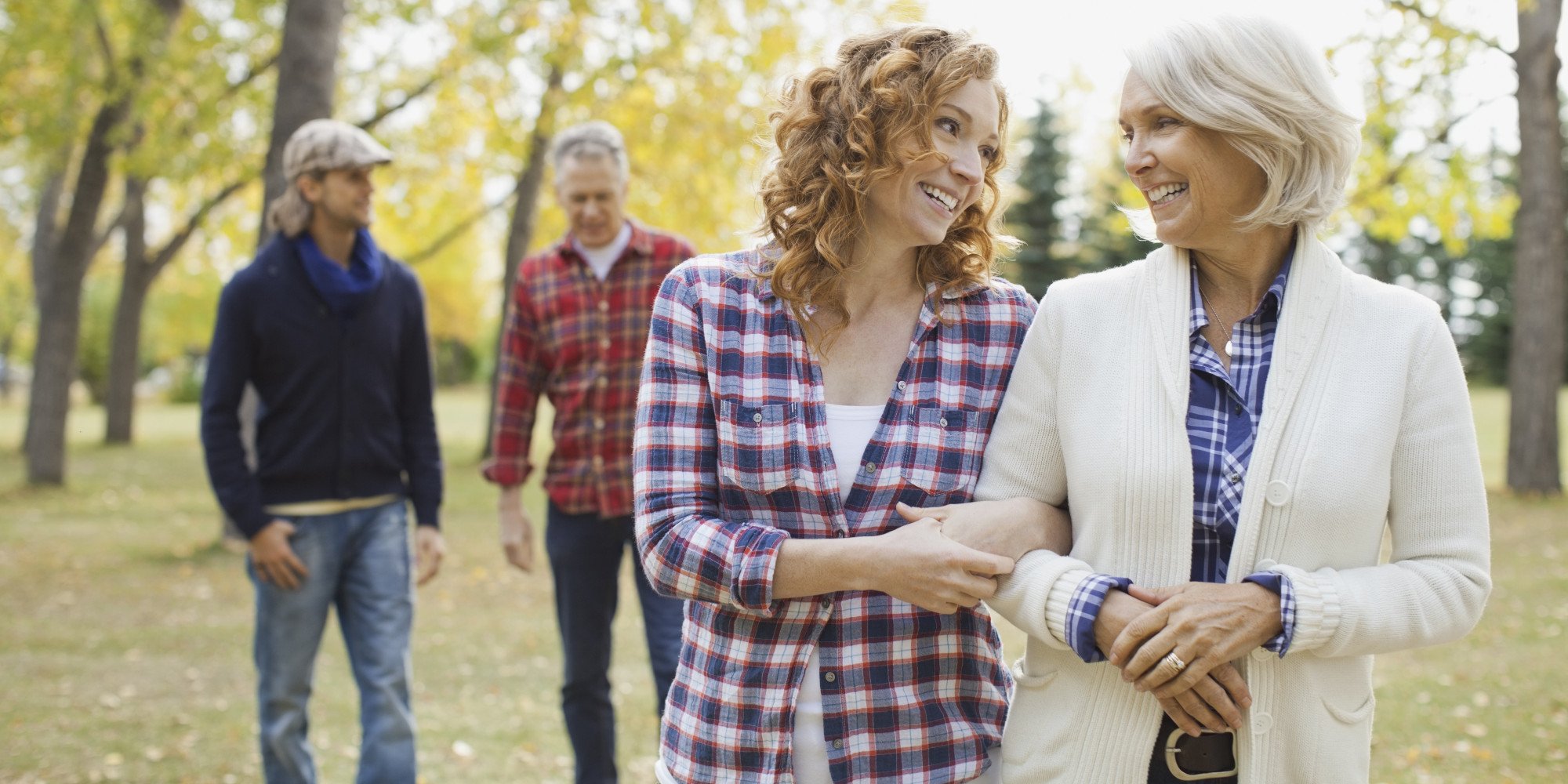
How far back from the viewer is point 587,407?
4.87 metres

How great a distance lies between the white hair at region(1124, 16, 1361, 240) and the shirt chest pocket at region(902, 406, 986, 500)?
2.02ft

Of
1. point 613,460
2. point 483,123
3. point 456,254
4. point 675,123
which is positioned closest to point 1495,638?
point 613,460

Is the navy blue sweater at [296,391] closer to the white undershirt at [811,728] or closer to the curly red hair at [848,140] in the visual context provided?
the curly red hair at [848,140]

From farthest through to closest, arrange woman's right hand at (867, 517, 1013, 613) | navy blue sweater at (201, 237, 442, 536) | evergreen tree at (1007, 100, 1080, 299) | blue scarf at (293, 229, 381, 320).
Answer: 1. evergreen tree at (1007, 100, 1080, 299)
2. blue scarf at (293, 229, 381, 320)
3. navy blue sweater at (201, 237, 442, 536)
4. woman's right hand at (867, 517, 1013, 613)

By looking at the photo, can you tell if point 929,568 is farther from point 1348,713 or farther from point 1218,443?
point 1348,713

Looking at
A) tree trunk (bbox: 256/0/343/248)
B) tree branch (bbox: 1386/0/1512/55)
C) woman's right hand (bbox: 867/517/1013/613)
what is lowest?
woman's right hand (bbox: 867/517/1013/613)

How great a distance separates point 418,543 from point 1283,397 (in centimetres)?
328

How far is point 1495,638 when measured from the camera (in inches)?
311

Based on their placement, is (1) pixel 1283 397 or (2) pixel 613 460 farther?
(2) pixel 613 460

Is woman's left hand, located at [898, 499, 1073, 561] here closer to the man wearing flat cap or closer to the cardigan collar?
the cardigan collar

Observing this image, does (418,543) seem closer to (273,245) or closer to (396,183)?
(273,245)

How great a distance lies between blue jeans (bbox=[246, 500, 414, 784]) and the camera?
4.21 meters

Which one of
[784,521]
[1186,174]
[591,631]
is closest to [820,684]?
[784,521]

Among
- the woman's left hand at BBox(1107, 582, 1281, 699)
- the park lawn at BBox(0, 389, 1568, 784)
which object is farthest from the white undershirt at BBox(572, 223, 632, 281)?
the woman's left hand at BBox(1107, 582, 1281, 699)
